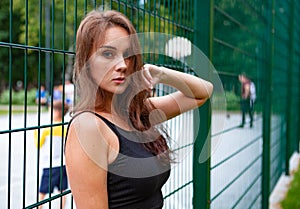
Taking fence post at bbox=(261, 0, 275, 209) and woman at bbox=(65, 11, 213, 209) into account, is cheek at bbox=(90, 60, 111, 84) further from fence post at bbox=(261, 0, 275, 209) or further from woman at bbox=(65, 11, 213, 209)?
fence post at bbox=(261, 0, 275, 209)

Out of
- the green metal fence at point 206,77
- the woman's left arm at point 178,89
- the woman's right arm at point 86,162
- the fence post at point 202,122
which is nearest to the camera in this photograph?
the woman's right arm at point 86,162

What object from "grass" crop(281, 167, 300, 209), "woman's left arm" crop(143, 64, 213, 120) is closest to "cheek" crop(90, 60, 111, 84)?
"woman's left arm" crop(143, 64, 213, 120)

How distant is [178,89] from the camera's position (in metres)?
2.22

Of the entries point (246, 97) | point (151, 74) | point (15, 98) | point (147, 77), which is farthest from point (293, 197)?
point (147, 77)

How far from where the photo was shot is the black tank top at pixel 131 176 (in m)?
1.61

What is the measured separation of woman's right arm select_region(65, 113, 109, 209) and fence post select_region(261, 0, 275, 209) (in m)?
3.88

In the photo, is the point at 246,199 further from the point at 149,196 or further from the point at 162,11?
the point at 149,196

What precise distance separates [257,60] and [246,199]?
1.49 m

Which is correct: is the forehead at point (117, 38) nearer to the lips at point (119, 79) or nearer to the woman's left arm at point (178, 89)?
the lips at point (119, 79)

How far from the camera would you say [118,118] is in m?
1.76

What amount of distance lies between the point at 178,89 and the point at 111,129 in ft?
2.17

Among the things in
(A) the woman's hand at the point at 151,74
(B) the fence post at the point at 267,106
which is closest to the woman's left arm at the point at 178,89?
(A) the woman's hand at the point at 151,74

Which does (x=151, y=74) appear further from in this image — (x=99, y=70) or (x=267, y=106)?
(x=267, y=106)

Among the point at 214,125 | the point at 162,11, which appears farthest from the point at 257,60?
the point at 162,11
